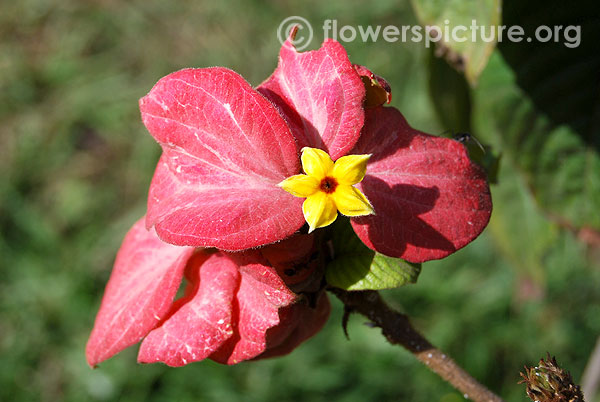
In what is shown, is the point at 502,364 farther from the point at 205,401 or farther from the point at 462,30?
the point at 462,30

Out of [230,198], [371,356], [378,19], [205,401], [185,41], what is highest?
[230,198]

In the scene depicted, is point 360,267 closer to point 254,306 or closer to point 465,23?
point 254,306

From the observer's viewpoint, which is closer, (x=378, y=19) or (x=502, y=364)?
(x=502, y=364)

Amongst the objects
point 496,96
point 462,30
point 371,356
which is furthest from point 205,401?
point 462,30

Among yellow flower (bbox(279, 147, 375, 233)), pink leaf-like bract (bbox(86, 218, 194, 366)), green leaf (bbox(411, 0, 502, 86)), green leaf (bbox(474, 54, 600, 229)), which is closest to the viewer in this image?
yellow flower (bbox(279, 147, 375, 233))

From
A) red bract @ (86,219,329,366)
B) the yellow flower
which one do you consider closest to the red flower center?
the yellow flower

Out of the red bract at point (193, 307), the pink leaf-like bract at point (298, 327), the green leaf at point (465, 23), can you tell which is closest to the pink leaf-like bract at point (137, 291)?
the red bract at point (193, 307)

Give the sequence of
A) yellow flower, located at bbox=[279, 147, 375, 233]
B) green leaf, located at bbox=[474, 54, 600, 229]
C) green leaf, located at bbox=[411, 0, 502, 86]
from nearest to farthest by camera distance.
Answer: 1. yellow flower, located at bbox=[279, 147, 375, 233]
2. green leaf, located at bbox=[411, 0, 502, 86]
3. green leaf, located at bbox=[474, 54, 600, 229]

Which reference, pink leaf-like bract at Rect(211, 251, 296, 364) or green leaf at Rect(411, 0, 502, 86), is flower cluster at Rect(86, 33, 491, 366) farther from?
green leaf at Rect(411, 0, 502, 86)
